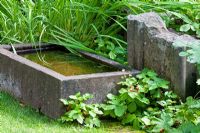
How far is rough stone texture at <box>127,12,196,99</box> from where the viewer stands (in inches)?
229

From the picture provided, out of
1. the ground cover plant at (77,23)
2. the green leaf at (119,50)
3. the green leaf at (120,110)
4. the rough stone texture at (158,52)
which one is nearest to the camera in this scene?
the green leaf at (120,110)

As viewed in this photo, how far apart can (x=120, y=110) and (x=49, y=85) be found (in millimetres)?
680

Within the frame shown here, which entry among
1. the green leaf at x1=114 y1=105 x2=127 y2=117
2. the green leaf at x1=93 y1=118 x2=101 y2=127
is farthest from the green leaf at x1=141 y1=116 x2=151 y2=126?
the green leaf at x1=93 y1=118 x2=101 y2=127

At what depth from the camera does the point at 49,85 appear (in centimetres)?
588

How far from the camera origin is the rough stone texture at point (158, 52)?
5.80 meters

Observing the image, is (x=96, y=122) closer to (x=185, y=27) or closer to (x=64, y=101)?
(x=64, y=101)

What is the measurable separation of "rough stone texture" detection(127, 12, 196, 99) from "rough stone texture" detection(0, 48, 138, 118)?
0.23 meters

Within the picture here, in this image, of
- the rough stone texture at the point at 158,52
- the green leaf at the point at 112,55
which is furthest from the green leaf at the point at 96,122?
the green leaf at the point at 112,55

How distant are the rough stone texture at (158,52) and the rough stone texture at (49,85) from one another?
0.23 meters

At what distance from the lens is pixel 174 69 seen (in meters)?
5.84

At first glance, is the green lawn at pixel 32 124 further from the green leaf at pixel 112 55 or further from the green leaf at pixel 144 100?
the green leaf at pixel 112 55

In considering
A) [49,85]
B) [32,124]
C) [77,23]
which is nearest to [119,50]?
[77,23]

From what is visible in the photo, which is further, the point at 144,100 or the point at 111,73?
the point at 111,73

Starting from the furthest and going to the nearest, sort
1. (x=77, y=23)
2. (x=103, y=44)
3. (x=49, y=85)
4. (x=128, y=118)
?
(x=77, y=23) → (x=103, y=44) → (x=49, y=85) → (x=128, y=118)
